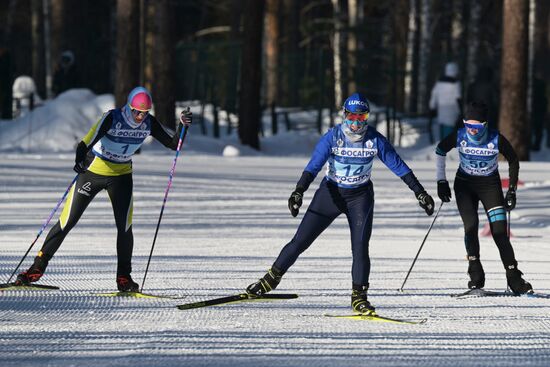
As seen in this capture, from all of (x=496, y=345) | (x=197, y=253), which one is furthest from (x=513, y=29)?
(x=496, y=345)

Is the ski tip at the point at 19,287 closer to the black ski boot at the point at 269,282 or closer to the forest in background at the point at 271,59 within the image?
the black ski boot at the point at 269,282

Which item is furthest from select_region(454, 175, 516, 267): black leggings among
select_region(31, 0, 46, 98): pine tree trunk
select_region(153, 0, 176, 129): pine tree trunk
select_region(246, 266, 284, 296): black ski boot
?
select_region(31, 0, 46, 98): pine tree trunk

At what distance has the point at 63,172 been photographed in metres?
21.8

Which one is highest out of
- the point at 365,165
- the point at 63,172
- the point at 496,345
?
the point at 365,165

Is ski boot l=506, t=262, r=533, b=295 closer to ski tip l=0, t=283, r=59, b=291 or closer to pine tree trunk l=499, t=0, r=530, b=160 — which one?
ski tip l=0, t=283, r=59, b=291

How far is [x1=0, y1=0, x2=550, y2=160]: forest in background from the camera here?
87.0ft

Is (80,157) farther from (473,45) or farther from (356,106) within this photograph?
(473,45)

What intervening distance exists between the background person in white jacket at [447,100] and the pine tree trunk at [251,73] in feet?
14.4

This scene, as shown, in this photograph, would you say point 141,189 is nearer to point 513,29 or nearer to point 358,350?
point 513,29

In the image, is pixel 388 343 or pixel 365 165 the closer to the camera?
pixel 388 343

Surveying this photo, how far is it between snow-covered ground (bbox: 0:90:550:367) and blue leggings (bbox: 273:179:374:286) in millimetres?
360

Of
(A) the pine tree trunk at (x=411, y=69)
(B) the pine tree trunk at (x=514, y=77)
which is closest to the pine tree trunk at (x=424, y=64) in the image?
(A) the pine tree trunk at (x=411, y=69)

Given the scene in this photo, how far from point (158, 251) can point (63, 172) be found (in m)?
8.17

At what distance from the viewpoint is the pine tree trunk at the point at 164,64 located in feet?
99.2
